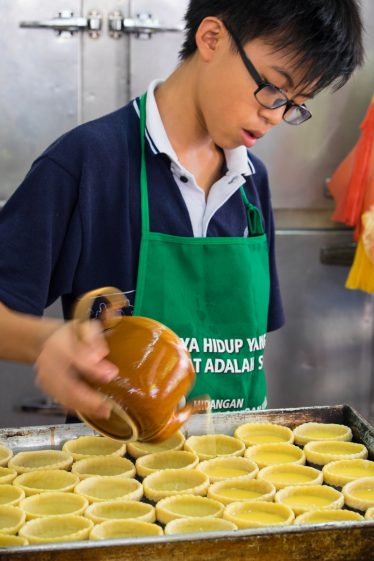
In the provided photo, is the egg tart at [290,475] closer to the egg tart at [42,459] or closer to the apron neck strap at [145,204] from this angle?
the egg tart at [42,459]

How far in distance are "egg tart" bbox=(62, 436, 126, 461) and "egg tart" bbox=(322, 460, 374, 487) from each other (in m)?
0.48

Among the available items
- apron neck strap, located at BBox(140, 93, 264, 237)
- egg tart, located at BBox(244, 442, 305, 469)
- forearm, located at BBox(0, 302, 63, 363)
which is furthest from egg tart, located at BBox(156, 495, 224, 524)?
apron neck strap, located at BBox(140, 93, 264, 237)

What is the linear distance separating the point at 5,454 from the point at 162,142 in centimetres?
81

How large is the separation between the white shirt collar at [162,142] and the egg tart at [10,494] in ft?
2.69

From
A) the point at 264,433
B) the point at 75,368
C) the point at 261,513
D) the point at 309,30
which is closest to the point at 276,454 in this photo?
the point at 264,433

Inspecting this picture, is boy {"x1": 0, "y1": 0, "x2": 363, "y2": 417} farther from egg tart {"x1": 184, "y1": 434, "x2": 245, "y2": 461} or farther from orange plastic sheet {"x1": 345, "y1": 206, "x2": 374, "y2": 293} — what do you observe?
orange plastic sheet {"x1": 345, "y1": 206, "x2": 374, "y2": 293}

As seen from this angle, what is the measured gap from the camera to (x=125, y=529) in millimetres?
1656

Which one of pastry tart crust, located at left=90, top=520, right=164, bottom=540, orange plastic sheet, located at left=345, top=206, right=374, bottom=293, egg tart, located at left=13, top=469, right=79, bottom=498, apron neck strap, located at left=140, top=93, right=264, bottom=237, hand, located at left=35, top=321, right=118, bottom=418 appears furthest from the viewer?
orange plastic sheet, located at left=345, top=206, right=374, bottom=293

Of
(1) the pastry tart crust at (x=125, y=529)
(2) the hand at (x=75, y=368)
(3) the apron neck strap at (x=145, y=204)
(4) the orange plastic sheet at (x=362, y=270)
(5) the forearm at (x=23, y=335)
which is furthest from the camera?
(4) the orange plastic sheet at (x=362, y=270)

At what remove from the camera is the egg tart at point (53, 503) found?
176 centimetres

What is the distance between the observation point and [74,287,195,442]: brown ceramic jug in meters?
1.41

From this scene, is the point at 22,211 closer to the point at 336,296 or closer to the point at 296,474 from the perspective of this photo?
the point at 296,474

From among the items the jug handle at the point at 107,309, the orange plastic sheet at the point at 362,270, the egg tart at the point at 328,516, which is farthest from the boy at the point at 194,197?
the orange plastic sheet at the point at 362,270

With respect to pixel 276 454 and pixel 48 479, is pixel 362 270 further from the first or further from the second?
pixel 48 479
